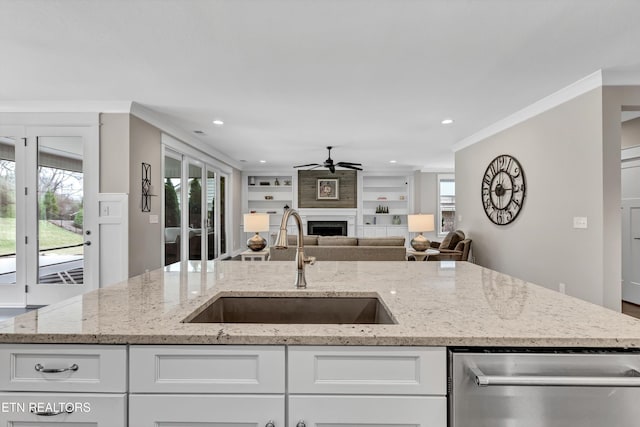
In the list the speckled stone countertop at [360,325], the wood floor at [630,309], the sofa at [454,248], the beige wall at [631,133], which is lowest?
the wood floor at [630,309]

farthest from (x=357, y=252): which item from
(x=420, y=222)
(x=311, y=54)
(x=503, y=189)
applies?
(x=311, y=54)

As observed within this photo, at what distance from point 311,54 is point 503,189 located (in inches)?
141

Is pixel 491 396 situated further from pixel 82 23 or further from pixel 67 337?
pixel 82 23

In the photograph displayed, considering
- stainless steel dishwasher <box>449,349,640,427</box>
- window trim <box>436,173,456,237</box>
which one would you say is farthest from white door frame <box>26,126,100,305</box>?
window trim <box>436,173,456,237</box>

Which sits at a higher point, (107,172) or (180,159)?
(180,159)

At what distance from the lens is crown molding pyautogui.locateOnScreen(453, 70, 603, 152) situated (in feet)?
10.9

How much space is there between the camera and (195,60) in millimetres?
2889

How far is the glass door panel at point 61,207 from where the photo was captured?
4176mm

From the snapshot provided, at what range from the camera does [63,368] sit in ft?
3.06

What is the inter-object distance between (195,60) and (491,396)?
3.04 metres

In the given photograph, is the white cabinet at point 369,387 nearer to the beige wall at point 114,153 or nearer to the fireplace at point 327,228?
the beige wall at point 114,153

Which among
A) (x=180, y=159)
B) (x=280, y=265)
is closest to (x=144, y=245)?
(x=180, y=159)

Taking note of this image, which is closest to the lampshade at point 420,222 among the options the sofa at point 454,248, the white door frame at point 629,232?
the sofa at point 454,248

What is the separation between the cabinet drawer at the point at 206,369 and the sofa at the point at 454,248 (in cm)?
495
